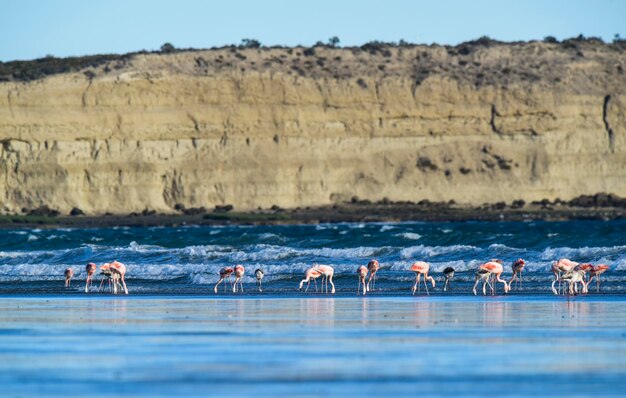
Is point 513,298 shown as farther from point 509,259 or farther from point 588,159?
point 588,159

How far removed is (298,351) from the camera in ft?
44.0

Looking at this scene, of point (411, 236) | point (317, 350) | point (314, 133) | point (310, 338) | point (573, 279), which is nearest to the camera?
point (317, 350)

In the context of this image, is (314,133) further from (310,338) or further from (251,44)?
(310,338)

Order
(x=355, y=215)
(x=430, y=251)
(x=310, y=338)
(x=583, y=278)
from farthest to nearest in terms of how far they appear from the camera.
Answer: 1. (x=355, y=215)
2. (x=430, y=251)
3. (x=583, y=278)
4. (x=310, y=338)

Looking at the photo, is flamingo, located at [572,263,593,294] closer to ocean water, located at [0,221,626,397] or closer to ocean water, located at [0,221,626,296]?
ocean water, located at [0,221,626,397]

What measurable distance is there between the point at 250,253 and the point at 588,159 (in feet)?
136

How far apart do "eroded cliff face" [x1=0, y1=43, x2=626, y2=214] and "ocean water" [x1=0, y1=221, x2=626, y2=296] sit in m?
22.5

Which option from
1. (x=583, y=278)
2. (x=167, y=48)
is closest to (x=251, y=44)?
(x=167, y=48)

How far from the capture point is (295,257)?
37406 millimetres

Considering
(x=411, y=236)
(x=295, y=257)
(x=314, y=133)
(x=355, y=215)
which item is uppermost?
(x=314, y=133)

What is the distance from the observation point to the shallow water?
10922mm

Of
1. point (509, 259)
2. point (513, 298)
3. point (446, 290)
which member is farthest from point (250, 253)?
point (513, 298)

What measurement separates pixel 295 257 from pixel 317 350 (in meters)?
23.9

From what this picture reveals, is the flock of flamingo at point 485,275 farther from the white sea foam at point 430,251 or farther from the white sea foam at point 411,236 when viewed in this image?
the white sea foam at point 411,236
